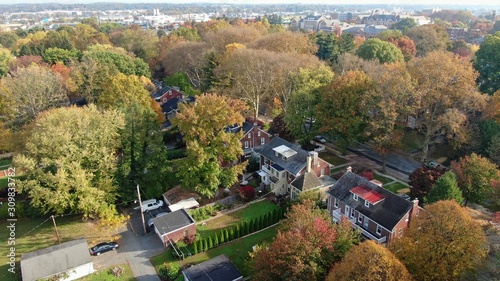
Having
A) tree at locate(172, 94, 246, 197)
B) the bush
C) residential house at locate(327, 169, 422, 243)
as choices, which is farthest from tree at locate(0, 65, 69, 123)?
residential house at locate(327, 169, 422, 243)

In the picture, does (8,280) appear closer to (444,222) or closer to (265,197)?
(265,197)

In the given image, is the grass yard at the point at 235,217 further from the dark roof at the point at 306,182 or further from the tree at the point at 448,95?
the tree at the point at 448,95

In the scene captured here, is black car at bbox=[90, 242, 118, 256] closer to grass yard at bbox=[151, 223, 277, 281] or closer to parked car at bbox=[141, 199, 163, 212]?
grass yard at bbox=[151, 223, 277, 281]

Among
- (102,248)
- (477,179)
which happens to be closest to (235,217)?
(102,248)

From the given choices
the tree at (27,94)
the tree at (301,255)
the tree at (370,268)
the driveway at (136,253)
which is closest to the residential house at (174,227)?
the driveway at (136,253)

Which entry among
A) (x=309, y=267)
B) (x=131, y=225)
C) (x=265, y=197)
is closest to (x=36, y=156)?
(x=131, y=225)

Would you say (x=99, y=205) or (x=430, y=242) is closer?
(x=430, y=242)

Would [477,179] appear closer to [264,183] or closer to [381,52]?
[264,183]
